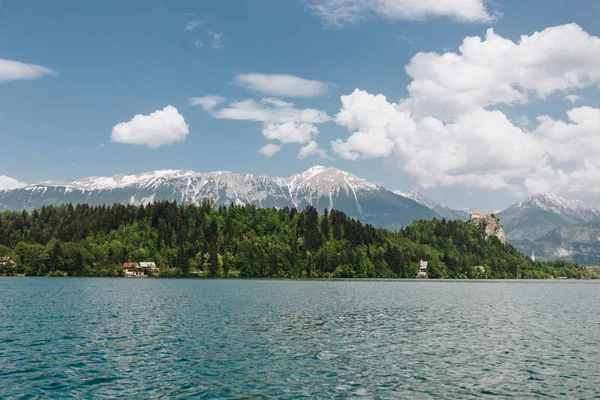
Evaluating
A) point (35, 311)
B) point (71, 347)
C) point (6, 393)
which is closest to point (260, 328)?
point (71, 347)

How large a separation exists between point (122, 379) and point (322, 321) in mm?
37505

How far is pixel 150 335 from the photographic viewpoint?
5453 cm

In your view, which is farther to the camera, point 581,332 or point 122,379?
point 581,332

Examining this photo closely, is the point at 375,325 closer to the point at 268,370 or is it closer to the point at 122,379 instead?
the point at 268,370

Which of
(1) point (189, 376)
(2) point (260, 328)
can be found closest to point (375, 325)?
(2) point (260, 328)

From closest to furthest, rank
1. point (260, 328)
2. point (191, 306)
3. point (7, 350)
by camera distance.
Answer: point (7, 350), point (260, 328), point (191, 306)

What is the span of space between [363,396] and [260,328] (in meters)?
30.5

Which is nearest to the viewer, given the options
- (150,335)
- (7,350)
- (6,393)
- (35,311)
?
(6,393)

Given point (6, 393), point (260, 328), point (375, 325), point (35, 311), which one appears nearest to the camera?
point (6, 393)

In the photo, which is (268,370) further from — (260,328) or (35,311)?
(35,311)

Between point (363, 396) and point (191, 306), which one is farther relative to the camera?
point (191, 306)

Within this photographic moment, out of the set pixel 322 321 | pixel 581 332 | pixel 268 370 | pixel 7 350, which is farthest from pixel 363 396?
pixel 581 332

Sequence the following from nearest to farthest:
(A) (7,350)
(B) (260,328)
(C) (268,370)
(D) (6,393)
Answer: (D) (6,393) < (C) (268,370) < (A) (7,350) < (B) (260,328)

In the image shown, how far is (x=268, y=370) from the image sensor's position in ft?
125
